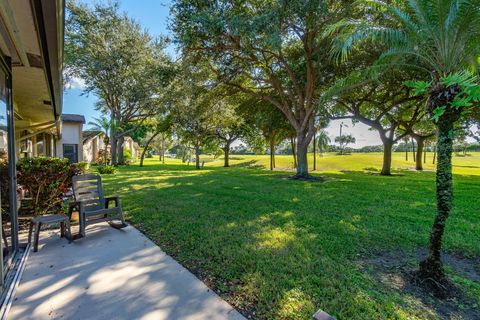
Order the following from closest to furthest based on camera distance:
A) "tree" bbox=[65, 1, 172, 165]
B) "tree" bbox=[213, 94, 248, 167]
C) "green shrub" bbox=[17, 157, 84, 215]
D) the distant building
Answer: "green shrub" bbox=[17, 157, 84, 215] → "tree" bbox=[213, 94, 248, 167] → "tree" bbox=[65, 1, 172, 165] → the distant building

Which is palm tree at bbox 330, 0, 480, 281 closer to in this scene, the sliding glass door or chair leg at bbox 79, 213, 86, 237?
the sliding glass door

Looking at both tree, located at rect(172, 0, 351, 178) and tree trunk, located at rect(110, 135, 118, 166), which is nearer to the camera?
tree, located at rect(172, 0, 351, 178)

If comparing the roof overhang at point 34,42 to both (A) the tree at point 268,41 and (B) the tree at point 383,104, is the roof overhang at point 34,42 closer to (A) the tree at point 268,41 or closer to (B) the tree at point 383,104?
(A) the tree at point 268,41

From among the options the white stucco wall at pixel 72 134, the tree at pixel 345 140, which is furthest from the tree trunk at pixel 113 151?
the tree at pixel 345 140

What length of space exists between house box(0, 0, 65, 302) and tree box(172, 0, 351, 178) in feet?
17.8

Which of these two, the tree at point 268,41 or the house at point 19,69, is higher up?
the tree at point 268,41

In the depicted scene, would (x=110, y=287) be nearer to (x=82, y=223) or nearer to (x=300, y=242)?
(x=82, y=223)

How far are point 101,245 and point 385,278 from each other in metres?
4.23

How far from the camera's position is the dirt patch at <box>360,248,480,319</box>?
8.69 ft

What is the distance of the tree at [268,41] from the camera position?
848 centimetres

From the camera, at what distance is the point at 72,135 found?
63.0 ft

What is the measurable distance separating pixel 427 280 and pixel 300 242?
1.78 m

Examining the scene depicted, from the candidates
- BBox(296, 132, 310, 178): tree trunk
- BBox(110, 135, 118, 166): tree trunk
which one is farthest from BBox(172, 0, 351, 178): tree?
BBox(110, 135, 118, 166): tree trunk

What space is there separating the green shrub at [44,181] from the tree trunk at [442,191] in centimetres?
698
